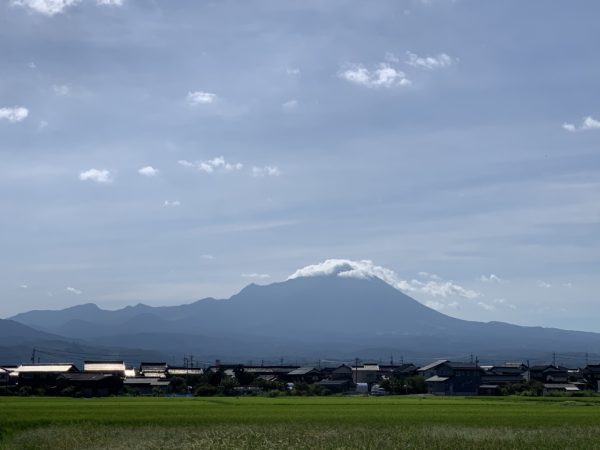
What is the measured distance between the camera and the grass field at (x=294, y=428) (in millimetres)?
23281

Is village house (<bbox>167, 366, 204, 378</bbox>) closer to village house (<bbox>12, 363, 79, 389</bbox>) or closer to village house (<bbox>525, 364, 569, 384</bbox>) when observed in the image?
village house (<bbox>12, 363, 79, 389</bbox>)

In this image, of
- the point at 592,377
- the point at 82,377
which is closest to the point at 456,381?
the point at 592,377

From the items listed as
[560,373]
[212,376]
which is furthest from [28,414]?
[560,373]

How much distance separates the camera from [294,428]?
2758 cm

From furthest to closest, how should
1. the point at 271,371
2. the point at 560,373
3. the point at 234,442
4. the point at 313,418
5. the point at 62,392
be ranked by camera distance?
the point at 271,371 < the point at 560,373 < the point at 62,392 < the point at 313,418 < the point at 234,442

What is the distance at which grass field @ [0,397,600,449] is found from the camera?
23.3 m

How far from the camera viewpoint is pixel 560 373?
86188 millimetres

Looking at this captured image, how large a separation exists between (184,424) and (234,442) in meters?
7.16

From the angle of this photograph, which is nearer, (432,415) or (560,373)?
(432,415)

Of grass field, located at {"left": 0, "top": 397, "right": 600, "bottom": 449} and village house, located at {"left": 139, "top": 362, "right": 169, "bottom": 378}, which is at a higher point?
grass field, located at {"left": 0, "top": 397, "right": 600, "bottom": 449}

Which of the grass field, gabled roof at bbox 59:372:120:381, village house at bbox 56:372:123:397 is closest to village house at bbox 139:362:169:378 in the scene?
gabled roof at bbox 59:372:120:381

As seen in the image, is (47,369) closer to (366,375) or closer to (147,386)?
(147,386)

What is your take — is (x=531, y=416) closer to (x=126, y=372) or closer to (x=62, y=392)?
(x=62, y=392)

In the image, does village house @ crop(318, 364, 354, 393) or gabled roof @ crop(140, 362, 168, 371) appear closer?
village house @ crop(318, 364, 354, 393)
